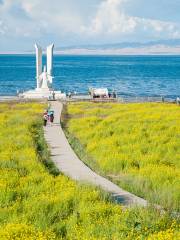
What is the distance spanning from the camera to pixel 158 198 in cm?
1705

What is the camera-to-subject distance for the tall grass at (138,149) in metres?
18.7

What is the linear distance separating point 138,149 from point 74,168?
4.77 metres

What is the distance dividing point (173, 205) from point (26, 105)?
35.2 meters

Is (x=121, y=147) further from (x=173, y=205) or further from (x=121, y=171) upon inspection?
(x=173, y=205)

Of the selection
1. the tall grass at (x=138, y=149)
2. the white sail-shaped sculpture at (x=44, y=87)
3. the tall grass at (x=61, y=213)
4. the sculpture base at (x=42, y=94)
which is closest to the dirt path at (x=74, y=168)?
the tall grass at (x=138, y=149)

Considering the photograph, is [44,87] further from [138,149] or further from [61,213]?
[61,213]

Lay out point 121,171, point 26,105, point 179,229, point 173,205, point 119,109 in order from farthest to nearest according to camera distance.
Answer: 1. point 26,105
2. point 119,109
3. point 121,171
4. point 173,205
5. point 179,229

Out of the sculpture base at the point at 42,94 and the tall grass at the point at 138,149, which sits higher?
the sculpture base at the point at 42,94

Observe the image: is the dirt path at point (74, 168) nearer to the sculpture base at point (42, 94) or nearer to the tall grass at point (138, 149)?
the tall grass at point (138, 149)

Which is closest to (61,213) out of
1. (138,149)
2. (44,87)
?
(138,149)

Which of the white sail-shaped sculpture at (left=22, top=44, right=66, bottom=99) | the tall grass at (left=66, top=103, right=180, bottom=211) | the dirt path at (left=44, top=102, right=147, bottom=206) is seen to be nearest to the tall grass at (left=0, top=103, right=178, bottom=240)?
the dirt path at (left=44, top=102, right=147, bottom=206)

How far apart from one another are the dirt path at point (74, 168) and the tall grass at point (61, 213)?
83cm

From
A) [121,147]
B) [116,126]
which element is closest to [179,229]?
Answer: [121,147]

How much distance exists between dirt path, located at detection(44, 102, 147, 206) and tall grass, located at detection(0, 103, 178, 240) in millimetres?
834
